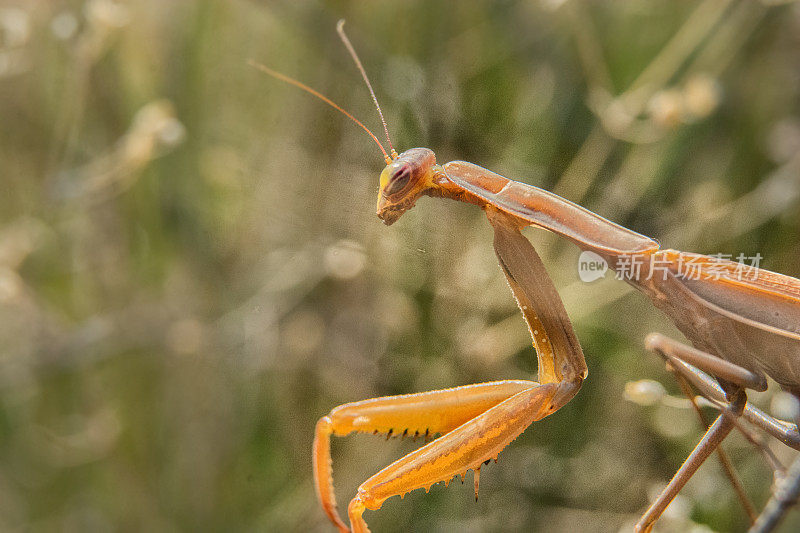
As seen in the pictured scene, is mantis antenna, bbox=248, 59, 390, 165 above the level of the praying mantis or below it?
above

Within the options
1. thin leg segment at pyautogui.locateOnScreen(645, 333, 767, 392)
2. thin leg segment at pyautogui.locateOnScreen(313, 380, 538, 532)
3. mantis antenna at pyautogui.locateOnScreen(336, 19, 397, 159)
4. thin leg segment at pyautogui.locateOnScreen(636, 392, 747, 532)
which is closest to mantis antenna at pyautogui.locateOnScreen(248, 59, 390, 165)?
mantis antenna at pyautogui.locateOnScreen(336, 19, 397, 159)

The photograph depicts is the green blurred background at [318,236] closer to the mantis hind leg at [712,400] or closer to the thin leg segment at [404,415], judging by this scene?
the mantis hind leg at [712,400]

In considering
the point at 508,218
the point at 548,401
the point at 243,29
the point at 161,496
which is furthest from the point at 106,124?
the point at 548,401

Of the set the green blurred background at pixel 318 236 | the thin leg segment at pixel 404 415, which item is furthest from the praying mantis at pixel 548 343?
the green blurred background at pixel 318 236

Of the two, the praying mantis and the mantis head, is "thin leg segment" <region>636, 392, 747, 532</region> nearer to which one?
the praying mantis

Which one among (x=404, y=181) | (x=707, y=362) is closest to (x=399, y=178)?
(x=404, y=181)

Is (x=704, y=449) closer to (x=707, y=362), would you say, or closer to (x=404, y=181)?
(x=707, y=362)
